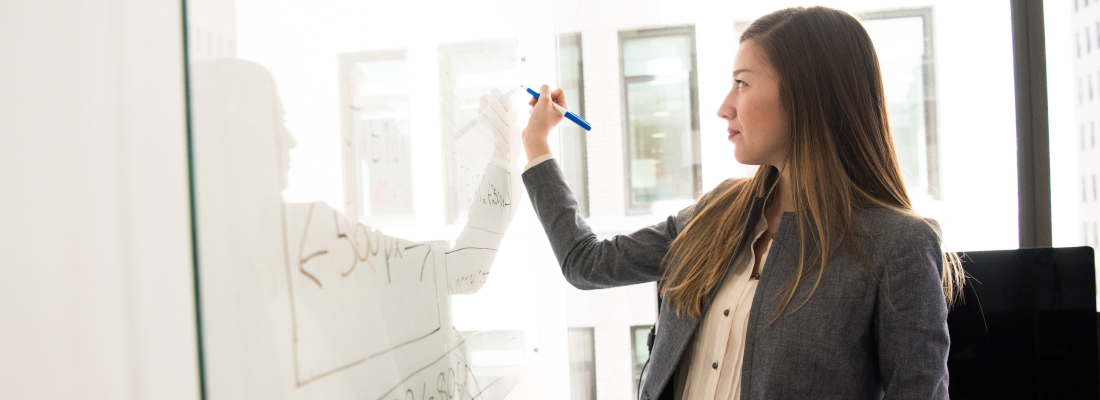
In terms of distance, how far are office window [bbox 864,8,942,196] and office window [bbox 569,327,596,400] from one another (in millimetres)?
1350

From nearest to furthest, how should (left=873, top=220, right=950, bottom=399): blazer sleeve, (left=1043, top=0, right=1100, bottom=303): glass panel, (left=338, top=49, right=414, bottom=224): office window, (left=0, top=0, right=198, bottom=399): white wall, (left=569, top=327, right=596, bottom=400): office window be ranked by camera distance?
(left=0, top=0, right=198, bottom=399): white wall < (left=338, top=49, right=414, bottom=224): office window < (left=873, top=220, right=950, bottom=399): blazer sleeve < (left=1043, top=0, right=1100, bottom=303): glass panel < (left=569, top=327, right=596, bottom=400): office window

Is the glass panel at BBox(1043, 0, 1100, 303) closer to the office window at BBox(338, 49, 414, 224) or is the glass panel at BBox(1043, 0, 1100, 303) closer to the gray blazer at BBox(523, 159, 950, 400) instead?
the gray blazer at BBox(523, 159, 950, 400)

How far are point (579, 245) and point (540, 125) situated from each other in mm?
289

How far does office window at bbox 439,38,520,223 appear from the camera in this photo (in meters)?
0.98

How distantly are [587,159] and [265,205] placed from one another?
1.65 meters

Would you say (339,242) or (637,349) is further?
(637,349)

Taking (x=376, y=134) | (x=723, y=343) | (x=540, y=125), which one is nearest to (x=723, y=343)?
(x=723, y=343)

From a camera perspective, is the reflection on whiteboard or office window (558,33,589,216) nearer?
the reflection on whiteboard

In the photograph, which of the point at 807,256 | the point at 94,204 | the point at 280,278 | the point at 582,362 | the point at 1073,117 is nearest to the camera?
the point at 94,204

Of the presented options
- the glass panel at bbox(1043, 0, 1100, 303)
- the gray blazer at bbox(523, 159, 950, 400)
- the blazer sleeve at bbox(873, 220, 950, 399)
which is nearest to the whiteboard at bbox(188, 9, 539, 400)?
the gray blazer at bbox(523, 159, 950, 400)

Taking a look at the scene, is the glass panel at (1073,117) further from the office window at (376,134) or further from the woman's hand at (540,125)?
the office window at (376,134)

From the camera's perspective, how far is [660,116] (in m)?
2.13

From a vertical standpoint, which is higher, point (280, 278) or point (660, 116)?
point (660, 116)

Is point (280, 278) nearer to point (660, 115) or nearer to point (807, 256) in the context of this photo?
point (807, 256)
